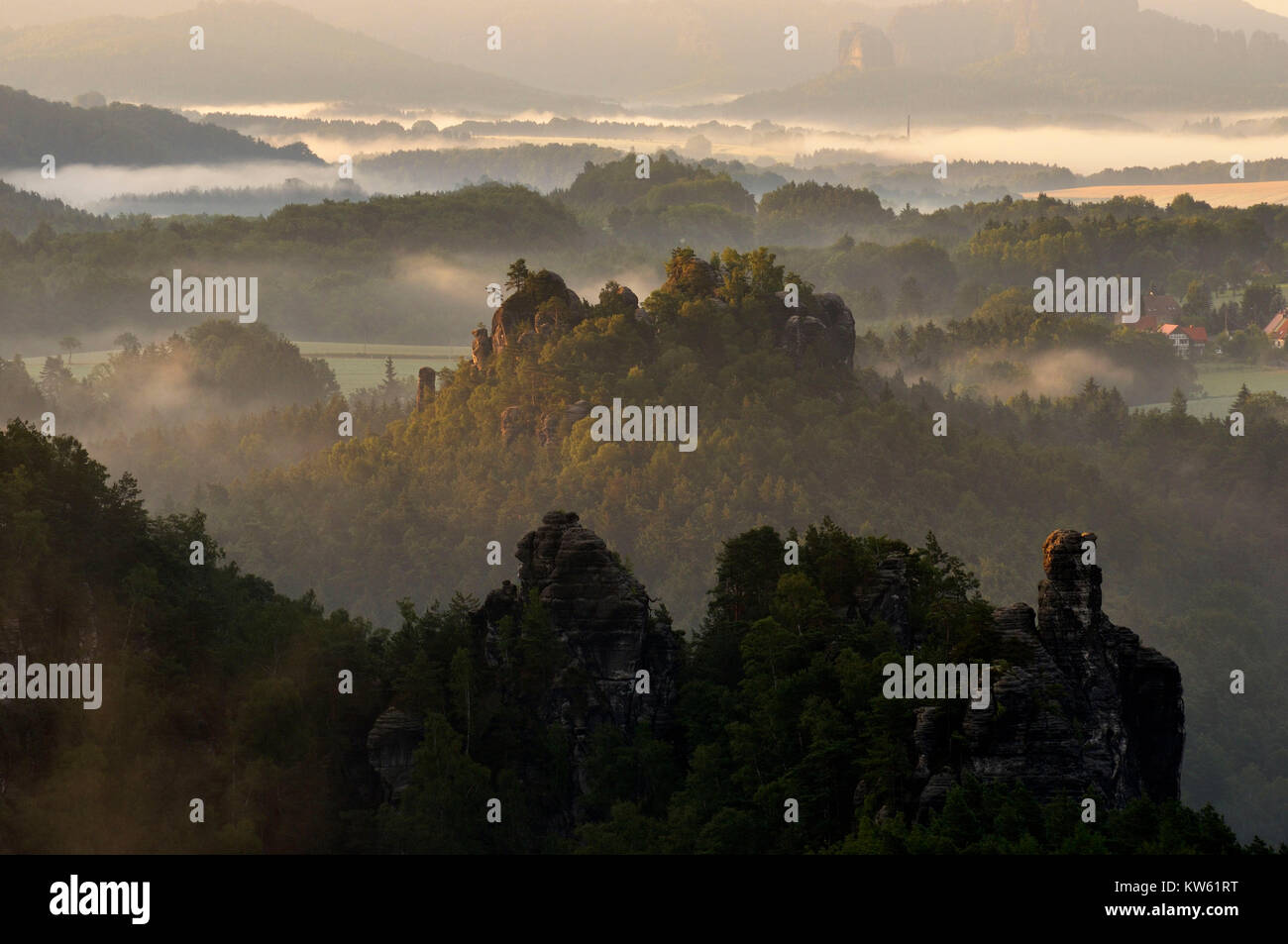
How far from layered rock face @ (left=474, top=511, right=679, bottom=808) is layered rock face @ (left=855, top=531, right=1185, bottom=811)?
955 centimetres

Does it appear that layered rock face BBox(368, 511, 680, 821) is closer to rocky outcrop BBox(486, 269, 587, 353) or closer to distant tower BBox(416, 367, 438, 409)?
rocky outcrop BBox(486, 269, 587, 353)

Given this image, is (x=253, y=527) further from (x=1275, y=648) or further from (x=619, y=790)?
(x=619, y=790)

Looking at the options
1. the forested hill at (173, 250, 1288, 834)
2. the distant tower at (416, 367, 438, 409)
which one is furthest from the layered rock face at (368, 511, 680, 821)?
the distant tower at (416, 367, 438, 409)

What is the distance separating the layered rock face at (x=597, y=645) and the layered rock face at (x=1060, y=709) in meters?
9.55

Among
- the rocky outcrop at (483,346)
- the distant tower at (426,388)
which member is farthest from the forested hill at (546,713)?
the distant tower at (426,388)

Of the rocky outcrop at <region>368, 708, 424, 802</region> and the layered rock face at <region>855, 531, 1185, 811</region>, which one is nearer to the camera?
the layered rock face at <region>855, 531, 1185, 811</region>

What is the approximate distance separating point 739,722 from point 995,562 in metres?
109

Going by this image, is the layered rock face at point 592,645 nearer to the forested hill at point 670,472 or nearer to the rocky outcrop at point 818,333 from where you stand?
the forested hill at point 670,472

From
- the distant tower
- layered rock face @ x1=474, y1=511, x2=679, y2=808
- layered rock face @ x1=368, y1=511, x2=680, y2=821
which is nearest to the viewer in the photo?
layered rock face @ x1=368, y1=511, x2=680, y2=821

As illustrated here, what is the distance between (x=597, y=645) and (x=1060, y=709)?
80.5 ft

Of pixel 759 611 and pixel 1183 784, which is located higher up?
pixel 759 611

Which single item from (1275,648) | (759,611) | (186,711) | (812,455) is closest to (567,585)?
(759,611)

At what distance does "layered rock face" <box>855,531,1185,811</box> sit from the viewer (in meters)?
70.2

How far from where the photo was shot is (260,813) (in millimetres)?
78375
